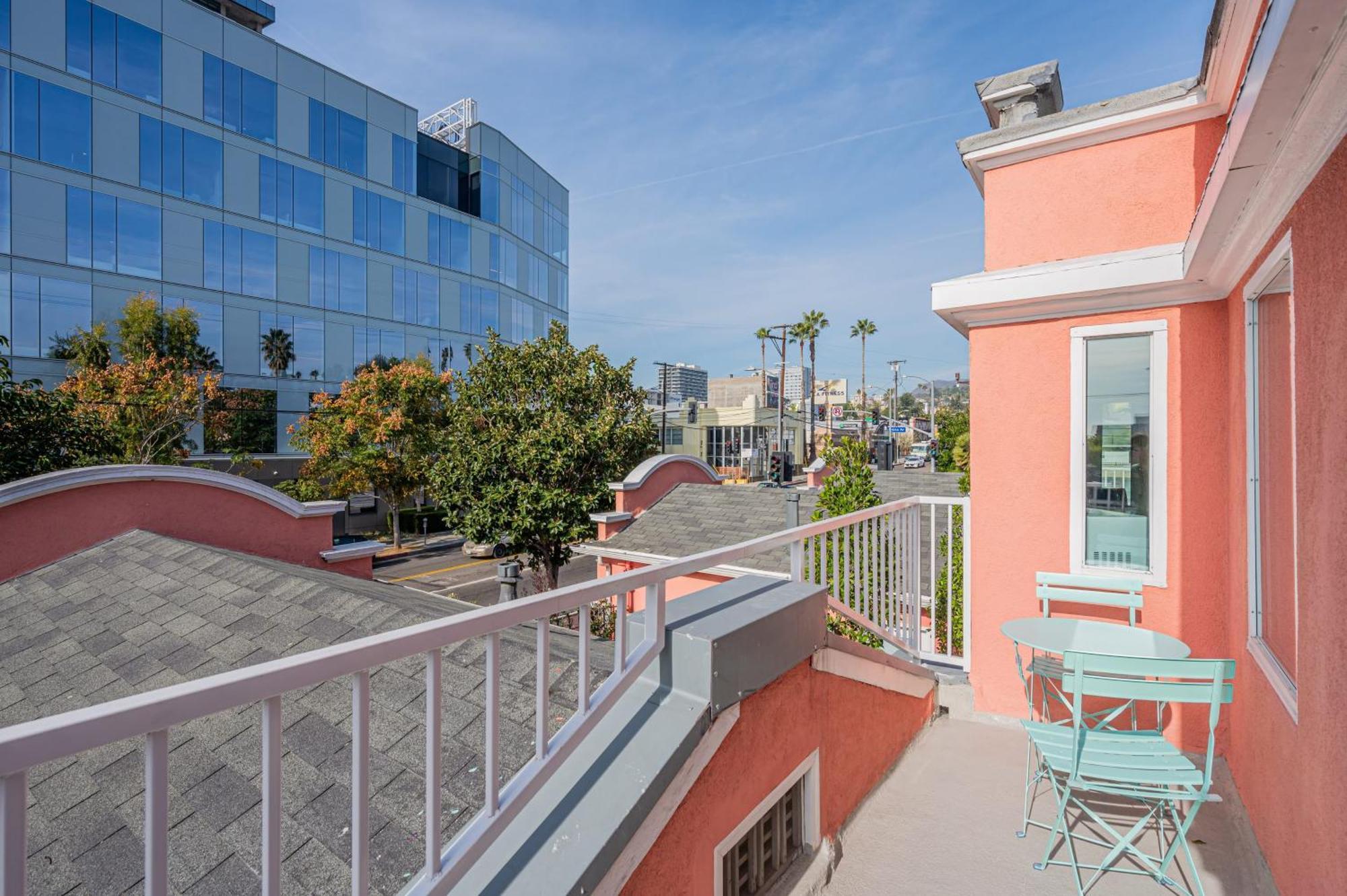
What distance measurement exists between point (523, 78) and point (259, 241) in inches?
657

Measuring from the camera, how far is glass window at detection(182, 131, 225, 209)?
22531mm

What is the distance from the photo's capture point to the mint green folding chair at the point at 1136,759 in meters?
2.55

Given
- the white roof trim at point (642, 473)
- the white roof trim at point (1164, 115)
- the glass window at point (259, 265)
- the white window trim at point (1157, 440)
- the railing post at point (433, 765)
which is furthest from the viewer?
the glass window at point (259, 265)

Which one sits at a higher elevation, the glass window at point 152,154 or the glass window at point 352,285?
the glass window at point 152,154

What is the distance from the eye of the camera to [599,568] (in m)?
11.7

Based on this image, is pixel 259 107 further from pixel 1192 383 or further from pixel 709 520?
pixel 1192 383

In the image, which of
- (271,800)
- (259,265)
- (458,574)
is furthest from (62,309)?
(271,800)

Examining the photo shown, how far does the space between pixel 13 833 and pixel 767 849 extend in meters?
2.39

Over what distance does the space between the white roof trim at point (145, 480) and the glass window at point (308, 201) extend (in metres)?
23.3

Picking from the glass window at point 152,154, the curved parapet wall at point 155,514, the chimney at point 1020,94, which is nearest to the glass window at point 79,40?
the glass window at point 152,154

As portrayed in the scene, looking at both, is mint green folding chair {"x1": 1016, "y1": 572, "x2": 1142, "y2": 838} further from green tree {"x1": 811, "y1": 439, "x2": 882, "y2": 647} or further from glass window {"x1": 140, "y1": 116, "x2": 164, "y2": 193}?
glass window {"x1": 140, "y1": 116, "x2": 164, "y2": 193}

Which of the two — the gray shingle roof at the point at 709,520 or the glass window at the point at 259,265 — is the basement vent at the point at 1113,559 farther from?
the glass window at the point at 259,265

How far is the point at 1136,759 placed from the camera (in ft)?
8.99

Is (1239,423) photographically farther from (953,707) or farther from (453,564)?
(453,564)
